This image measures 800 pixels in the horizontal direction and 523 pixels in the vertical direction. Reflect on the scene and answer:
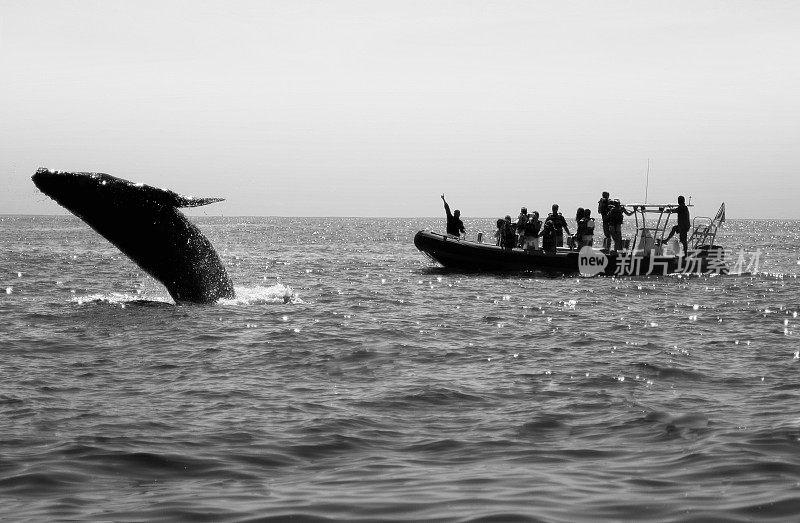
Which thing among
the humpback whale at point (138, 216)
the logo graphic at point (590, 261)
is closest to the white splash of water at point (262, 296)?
the humpback whale at point (138, 216)

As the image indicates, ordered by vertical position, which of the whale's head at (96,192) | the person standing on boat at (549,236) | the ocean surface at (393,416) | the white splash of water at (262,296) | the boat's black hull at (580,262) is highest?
the whale's head at (96,192)

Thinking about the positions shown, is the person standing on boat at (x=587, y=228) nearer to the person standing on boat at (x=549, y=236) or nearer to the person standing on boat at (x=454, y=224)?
the person standing on boat at (x=549, y=236)

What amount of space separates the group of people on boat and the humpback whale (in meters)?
16.0

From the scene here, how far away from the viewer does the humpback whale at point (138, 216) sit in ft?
47.6

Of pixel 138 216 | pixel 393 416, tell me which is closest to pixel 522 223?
pixel 138 216

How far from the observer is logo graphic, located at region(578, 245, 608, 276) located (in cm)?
3016

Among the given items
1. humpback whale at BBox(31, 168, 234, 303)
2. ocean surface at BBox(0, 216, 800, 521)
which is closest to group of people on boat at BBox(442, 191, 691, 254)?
ocean surface at BBox(0, 216, 800, 521)

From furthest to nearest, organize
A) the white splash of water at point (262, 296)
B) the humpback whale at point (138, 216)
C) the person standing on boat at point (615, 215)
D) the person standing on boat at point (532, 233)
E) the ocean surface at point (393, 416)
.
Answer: the person standing on boat at point (532, 233) < the person standing on boat at point (615, 215) < the white splash of water at point (262, 296) < the humpback whale at point (138, 216) < the ocean surface at point (393, 416)

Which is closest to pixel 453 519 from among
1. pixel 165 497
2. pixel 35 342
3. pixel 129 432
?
pixel 165 497

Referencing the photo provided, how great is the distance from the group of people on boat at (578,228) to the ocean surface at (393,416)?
1152 centimetres

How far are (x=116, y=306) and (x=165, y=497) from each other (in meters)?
13.1

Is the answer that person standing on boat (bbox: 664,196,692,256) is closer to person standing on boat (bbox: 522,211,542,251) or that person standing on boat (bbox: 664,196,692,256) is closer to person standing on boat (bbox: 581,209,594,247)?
person standing on boat (bbox: 581,209,594,247)

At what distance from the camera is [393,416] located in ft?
29.0

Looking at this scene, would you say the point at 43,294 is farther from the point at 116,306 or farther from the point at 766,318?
the point at 766,318
